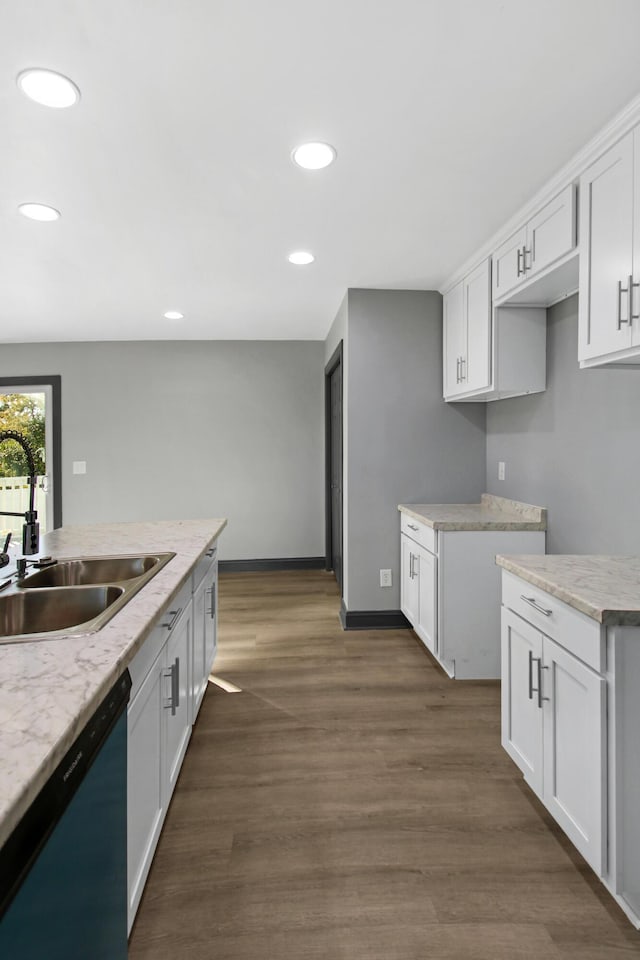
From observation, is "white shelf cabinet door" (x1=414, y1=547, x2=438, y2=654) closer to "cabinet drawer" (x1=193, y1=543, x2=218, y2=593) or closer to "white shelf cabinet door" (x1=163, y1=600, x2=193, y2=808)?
"cabinet drawer" (x1=193, y1=543, x2=218, y2=593)

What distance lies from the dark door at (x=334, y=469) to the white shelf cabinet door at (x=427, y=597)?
1480 mm

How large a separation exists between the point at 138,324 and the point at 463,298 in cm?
295

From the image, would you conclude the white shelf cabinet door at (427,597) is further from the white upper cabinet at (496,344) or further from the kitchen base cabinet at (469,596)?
the white upper cabinet at (496,344)

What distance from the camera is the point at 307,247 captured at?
9.77 feet

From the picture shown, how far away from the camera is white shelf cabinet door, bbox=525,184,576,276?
2.11m

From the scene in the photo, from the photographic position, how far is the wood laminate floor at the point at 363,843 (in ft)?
4.59

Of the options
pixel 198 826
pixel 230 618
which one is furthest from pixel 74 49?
pixel 230 618

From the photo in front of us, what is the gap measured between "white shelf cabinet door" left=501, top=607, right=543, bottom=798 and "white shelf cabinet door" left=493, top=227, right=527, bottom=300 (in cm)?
165

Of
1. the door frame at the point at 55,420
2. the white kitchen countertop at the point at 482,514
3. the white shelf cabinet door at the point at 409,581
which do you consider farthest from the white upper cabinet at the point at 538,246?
the door frame at the point at 55,420

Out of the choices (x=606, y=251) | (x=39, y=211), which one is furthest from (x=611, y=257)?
(x=39, y=211)

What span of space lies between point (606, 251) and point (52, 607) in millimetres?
2175

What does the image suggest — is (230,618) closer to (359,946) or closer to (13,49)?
(359,946)

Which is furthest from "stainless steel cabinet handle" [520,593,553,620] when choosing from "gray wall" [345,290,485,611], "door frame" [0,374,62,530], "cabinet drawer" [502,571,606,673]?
"door frame" [0,374,62,530]

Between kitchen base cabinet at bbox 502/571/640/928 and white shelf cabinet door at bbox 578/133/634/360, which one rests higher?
white shelf cabinet door at bbox 578/133/634/360
